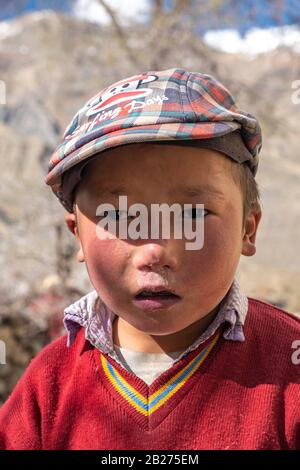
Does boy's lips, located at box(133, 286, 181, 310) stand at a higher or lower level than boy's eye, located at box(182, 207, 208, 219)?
lower

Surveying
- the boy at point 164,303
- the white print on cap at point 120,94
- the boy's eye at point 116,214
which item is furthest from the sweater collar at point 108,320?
the white print on cap at point 120,94

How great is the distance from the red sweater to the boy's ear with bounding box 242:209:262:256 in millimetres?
138

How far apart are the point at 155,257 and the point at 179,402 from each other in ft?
0.99

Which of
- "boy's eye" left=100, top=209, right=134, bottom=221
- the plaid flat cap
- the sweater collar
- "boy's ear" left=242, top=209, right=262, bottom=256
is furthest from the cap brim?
the sweater collar

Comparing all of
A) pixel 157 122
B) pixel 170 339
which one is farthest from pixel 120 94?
pixel 170 339

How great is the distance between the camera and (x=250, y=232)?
4.05ft

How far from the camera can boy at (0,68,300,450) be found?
41.5 inches

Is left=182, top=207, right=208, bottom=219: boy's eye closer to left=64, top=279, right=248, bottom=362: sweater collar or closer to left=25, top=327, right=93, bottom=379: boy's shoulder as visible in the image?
left=64, top=279, right=248, bottom=362: sweater collar

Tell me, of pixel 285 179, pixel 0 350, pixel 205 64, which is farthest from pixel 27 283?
pixel 285 179

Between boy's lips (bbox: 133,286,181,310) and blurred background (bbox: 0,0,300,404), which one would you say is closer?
boy's lips (bbox: 133,286,181,310)

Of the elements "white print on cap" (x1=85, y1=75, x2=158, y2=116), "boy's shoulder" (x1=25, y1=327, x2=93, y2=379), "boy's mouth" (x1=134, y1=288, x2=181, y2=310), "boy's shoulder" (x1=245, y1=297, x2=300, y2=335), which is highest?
"white print on cap" (x1=85, y1=75, x2=158, y2=116)

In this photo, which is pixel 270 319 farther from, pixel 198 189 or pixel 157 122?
pixel 157 122

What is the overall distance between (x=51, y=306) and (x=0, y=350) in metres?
0.63

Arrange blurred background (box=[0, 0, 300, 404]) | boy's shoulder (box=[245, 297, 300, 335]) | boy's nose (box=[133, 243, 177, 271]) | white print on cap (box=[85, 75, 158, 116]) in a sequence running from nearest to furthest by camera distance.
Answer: boy's nose (box=[133, 243, 177, 271])
white print on cap (box=[85, 75, 158, 116])
boy's shoulder (box=[245, 297, 300, 335])
blurred background (box=[0, 0, 300, 404])
